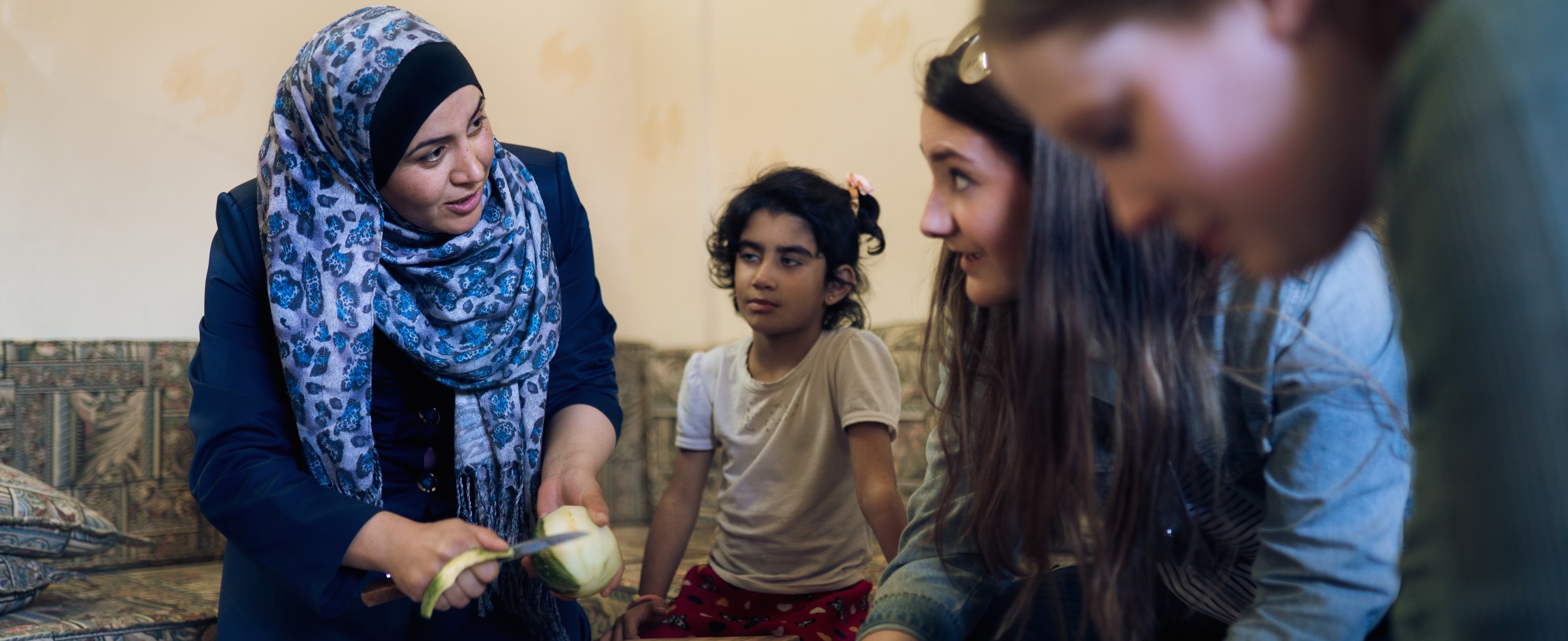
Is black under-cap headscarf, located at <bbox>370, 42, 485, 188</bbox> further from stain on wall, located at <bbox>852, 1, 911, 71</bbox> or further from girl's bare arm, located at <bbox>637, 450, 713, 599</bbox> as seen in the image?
stain on wall, located at <bbox>852, 1, 911, 71</bbox>

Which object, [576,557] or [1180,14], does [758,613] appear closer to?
[576,557]

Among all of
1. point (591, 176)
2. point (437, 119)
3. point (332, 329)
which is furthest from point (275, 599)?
point (591, 176)

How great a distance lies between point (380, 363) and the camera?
4.73 ft

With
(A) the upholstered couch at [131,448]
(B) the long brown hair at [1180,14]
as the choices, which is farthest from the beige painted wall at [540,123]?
(B) the long brown hair at [1180,14]

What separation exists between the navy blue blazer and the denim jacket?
0.98 m

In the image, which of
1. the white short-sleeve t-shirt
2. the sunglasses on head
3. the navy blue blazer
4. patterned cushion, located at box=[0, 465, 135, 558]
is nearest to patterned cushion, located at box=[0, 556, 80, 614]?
patterned cushion, located at box=[0, 465, 135, 558]

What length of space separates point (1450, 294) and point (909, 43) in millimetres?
2564

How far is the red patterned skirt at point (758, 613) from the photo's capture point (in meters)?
1.74

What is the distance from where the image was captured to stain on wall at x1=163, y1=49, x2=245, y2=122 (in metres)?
2.58

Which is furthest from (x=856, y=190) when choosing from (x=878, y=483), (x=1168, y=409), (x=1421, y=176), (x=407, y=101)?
(x=1421, y=176)

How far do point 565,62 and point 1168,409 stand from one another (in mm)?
3071

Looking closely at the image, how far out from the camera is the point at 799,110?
3.17m

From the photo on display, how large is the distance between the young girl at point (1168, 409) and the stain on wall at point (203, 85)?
2.39 metres

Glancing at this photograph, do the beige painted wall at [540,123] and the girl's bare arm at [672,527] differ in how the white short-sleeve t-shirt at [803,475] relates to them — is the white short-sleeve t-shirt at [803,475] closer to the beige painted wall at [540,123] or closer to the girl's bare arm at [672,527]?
the girl's bare arm at [672,527]
